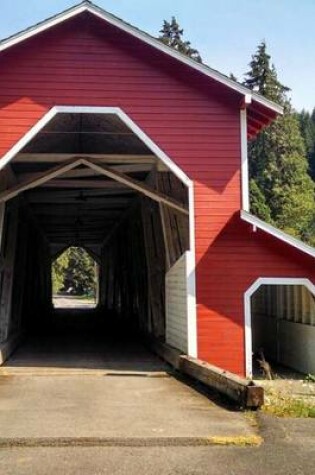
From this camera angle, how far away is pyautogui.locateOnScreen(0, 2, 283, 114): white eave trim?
12.2 metres

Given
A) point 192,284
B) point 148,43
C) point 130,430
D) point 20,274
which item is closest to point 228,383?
point 130,430

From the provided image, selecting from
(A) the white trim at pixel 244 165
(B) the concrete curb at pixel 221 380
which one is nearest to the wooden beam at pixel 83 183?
(A) the white trim at pixel 244 165

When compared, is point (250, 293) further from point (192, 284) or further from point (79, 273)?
point (79, 273)

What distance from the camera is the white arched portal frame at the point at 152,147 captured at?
12.5 m

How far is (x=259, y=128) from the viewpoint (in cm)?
1453

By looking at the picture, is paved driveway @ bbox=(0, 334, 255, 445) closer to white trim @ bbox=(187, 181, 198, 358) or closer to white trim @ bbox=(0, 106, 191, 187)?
white trim @ bbox=(187, 181, 198, 358)

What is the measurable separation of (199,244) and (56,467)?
7.58 meters

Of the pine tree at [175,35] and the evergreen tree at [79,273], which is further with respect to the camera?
the evergreen tree at [79,273]

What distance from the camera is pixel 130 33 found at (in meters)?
12.5

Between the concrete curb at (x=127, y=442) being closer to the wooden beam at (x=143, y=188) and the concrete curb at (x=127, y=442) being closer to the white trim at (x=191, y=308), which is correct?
the white trim at (x=191, y=308)

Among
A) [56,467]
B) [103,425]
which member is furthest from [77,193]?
[56,467]

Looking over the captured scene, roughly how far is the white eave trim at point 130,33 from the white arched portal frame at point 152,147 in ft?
4.38

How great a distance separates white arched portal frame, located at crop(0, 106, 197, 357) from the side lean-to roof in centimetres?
134

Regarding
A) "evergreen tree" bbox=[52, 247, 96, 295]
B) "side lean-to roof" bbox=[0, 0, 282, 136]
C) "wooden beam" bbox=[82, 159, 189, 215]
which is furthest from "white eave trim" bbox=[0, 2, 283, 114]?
"evergreen tree" bbox=[52, 247, 96, 295]
